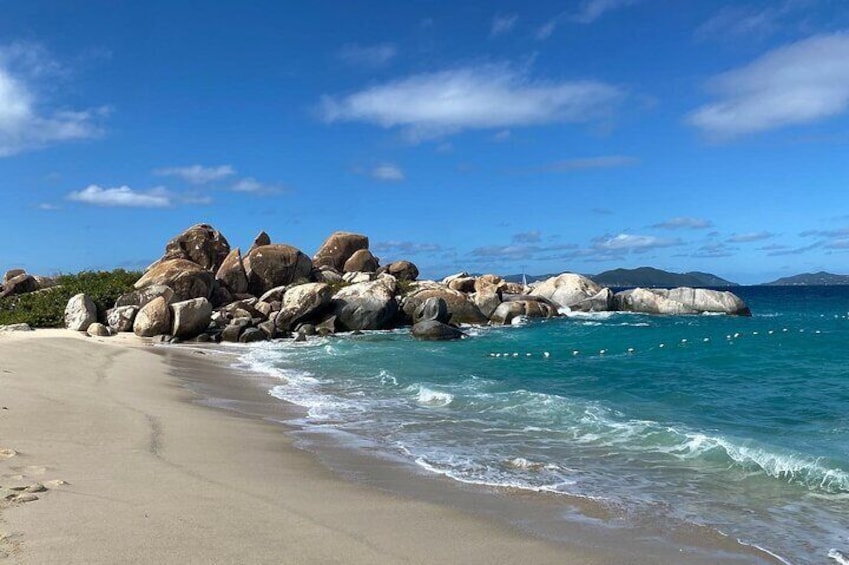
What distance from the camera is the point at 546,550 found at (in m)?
5.63

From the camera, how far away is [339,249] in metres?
45.2

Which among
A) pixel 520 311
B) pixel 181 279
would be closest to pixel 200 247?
pixel 181 279

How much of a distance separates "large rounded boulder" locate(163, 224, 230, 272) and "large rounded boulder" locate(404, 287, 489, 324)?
1217 cm

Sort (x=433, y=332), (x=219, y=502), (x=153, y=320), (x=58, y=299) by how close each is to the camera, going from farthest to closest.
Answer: (x=58, y=299)
(x=433, y=332)
(x=153, y=320)
(x=219, y=502)

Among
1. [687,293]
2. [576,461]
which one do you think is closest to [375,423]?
[576,461]

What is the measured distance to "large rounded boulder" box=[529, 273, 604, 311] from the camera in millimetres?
44438

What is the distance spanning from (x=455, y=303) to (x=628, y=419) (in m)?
24.1

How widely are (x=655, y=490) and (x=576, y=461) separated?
1.43 m

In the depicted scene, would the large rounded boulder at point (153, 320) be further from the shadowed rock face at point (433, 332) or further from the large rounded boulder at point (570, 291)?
the large rounded boulder at point (570, 291)

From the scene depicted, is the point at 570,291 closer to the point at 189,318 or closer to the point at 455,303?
the point at 455,303

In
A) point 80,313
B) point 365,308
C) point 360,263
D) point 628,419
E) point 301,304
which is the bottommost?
point 628,419

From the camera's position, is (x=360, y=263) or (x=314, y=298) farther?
(x=360, y=263)

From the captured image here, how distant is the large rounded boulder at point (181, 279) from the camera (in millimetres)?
30219

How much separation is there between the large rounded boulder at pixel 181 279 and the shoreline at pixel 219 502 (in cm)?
1980
